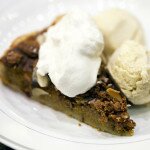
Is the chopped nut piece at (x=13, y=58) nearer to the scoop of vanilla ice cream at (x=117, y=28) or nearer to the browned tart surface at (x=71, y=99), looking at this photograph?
the browned tart surface at (x=71, y=99)

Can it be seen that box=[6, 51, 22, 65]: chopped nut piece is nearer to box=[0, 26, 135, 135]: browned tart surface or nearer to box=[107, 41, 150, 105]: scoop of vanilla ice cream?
box=[0, 26, 135, 135]: browned tart surface

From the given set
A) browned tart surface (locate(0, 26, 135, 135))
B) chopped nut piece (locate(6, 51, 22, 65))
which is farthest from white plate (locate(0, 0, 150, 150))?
chopped nut piece (locate(6, 51, 22, 65))

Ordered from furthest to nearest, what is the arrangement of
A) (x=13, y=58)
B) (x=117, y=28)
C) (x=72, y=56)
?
1. (x=117, y=28)
2. (x=13, y=58)
3. (x=72, y=56)

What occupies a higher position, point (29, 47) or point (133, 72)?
point (29, 47)

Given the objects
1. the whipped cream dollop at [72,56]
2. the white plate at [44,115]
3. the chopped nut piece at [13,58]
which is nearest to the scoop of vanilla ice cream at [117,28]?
the white plate at [44,115]

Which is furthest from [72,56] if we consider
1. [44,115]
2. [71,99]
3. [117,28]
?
[117,28]

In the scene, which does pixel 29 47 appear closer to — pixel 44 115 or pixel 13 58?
pixel 13 58

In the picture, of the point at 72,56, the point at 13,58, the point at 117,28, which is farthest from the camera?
the point at 117,28

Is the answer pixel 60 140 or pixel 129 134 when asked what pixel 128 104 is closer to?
pixel 129 134
